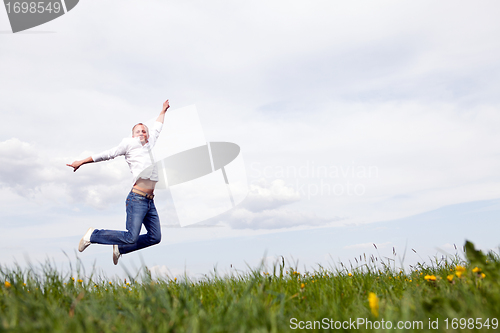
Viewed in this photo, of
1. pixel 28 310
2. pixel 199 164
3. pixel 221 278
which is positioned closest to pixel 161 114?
pixel 199 164

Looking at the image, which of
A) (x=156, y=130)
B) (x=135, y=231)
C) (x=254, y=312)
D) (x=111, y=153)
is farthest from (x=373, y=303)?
(x=156, y=130)

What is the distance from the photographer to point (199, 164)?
27.1 feet

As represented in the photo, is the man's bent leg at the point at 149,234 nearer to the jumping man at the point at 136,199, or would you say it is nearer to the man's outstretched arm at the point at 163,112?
the jumping man at the point at 136,199

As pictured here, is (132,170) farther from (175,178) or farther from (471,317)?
(471,317)

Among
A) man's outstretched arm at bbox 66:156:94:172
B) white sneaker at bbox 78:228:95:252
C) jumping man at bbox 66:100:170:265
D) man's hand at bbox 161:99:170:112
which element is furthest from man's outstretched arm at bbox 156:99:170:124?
white sneaker at bbox 78:228:95:252

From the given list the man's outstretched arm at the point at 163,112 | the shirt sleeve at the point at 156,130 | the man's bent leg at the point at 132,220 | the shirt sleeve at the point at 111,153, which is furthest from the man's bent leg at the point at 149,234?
the man's outstretched arm at the point at 163,112

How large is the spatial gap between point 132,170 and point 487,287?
20.3 feet

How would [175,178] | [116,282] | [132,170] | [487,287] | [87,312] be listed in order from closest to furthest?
1. [87,312]
2. [487,287]
3. [116,282]
4. [132,170]
5. [175,178]

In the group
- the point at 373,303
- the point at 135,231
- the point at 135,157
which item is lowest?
the point at 373,303

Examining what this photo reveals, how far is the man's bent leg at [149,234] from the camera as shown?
A: 7484 mm

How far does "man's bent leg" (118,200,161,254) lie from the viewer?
7484mm

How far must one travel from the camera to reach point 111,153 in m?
7.27

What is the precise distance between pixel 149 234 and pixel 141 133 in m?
2.16

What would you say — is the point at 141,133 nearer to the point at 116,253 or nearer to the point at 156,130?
the point at 156,130
